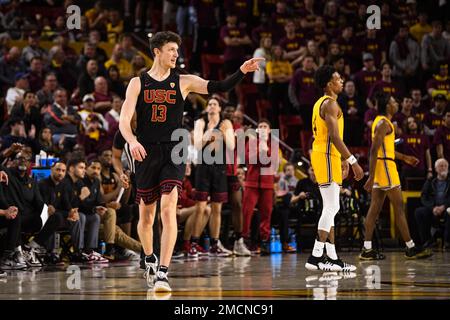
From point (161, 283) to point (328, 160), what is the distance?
2.69 m

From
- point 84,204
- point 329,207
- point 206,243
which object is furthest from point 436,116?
point 329,207

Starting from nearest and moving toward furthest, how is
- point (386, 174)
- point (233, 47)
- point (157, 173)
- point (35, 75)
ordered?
point (157, 173)
point (386, 174)
point (35, 75)
point (233, 47)

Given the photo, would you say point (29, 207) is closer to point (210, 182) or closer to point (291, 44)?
point (210, 182)

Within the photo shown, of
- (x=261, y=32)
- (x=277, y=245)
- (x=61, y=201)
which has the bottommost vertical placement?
(x=277, y=245)

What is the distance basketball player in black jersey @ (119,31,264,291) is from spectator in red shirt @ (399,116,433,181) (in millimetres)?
7364

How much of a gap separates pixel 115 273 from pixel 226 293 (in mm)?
2708

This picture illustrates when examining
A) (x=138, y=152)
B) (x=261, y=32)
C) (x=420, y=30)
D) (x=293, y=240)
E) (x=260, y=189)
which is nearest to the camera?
(x=138, y=152)

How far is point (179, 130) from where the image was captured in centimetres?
762

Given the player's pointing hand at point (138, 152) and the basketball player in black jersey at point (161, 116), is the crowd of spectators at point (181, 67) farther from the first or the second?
the player's pointing hand at point (138, 152)

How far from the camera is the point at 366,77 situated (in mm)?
16188

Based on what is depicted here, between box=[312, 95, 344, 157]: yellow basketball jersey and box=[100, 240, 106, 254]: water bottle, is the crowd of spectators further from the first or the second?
box=[312, 95, 344, 157]: yellow basketball jersey

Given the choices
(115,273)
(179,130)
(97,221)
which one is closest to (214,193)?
(97,221)

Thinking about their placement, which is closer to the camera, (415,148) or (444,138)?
(415,148)

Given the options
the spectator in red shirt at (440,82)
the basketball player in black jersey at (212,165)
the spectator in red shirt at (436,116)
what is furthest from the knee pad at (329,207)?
the spectator in red shirt at (440,82)
